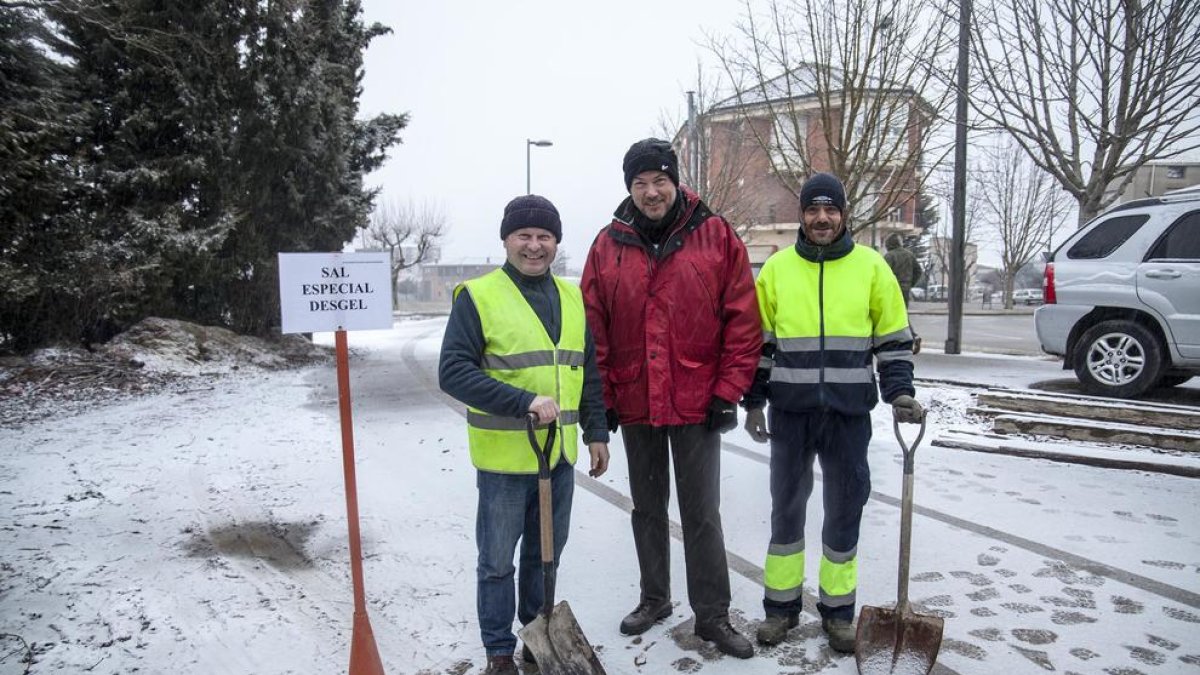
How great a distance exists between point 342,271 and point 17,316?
34.0ft

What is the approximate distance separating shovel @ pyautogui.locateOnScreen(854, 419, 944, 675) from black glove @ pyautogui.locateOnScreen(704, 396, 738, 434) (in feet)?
2.98

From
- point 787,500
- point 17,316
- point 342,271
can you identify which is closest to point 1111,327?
point 787,500

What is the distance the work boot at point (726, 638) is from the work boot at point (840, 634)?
35cm

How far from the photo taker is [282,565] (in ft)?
12.6

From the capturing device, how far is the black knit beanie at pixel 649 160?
2924 millimetres

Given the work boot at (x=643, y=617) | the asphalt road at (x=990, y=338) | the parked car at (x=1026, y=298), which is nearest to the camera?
the work boot at (x=643, y=617)

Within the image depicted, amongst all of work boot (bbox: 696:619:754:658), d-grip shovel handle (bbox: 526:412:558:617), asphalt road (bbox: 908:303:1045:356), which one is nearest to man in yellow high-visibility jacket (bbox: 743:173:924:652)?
work boot (bbox: 696:619:754:658)

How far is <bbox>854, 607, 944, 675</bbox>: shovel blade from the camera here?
2611 mm

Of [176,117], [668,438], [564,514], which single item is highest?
[176,117]

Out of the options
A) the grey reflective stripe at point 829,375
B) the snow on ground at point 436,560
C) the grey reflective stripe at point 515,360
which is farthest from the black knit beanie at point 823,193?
the snow on ground at point 436,560

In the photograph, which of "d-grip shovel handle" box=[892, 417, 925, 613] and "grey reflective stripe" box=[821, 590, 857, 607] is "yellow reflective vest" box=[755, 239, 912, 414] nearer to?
"d-grip shovel handle" box=[892, 417, 925, 613]

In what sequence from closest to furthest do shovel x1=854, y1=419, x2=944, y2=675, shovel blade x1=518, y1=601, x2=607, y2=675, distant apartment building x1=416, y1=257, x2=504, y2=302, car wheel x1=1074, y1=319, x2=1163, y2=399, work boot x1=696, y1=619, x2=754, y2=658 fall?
shovel blade x1=518, y1=601, x2=607, y2=675, shovel x1=854, y1=419, x2=944, y2=675, work boot x1=696, y1=619, x2=754, y2=658, car wheel x1=1074, y1=319, x2=1163, y2=399, distant apartment building x1=416, y1=257, x2=504, y2=302

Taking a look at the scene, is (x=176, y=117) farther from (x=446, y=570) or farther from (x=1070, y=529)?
(x=1070, y=529)

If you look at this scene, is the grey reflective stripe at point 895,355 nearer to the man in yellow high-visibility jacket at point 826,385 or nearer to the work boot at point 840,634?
the man in yellow high-visibility jacket at point 826,385
